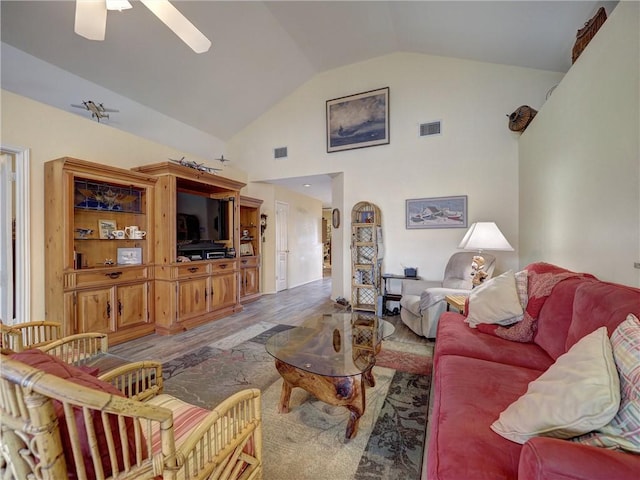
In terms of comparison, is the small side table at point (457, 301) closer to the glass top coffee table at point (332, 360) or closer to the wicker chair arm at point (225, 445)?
the glass top coffee table at point (332, 360)

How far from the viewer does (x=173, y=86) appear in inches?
159

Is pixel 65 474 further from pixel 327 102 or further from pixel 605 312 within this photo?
pixel 327 102

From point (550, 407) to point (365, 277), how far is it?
12.1 ft

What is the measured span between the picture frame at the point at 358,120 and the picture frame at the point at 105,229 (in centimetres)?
350

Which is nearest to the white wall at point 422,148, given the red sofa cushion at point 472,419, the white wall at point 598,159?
the white wall at point 598,159

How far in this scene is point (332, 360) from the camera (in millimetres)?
1809

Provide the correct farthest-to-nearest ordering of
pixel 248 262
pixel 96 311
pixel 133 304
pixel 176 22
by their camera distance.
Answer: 1. pixel 248 262
2. pixel 133 304
3. pixel 96 311
4. pixel 176 22

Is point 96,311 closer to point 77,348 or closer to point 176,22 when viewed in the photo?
point 77,348

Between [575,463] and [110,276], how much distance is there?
3826 millimetres

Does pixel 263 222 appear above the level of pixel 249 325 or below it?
above

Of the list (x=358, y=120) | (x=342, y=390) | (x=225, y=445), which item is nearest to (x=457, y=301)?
(x=342, y=390)

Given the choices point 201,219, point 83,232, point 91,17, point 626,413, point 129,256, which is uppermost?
point 91,17

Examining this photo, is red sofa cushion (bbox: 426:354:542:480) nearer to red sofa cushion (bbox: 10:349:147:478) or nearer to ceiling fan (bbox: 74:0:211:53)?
red sofa cushion (bbox: 10:349:147:478)

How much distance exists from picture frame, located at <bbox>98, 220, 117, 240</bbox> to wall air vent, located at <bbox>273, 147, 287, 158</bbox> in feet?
10.2
